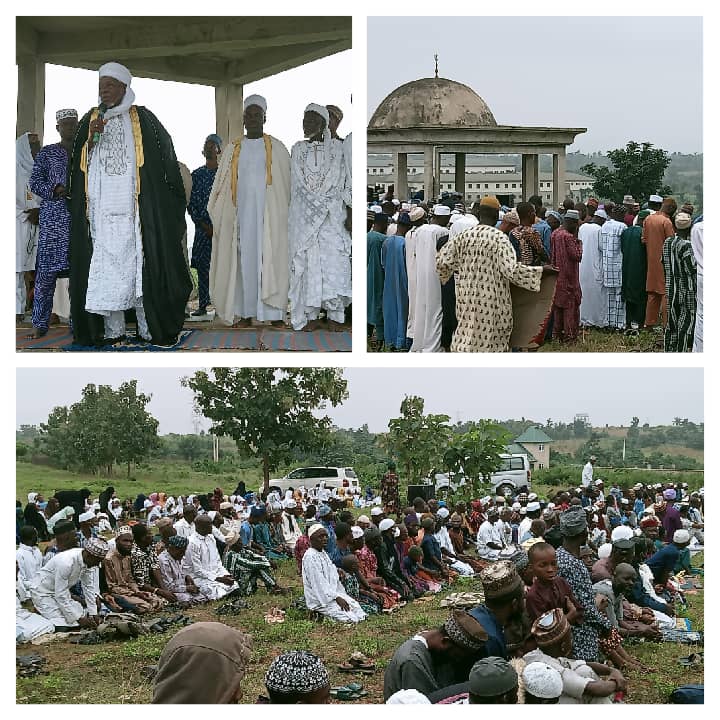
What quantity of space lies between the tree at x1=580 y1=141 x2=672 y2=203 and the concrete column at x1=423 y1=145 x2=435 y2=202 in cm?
333

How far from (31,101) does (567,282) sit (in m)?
4.44

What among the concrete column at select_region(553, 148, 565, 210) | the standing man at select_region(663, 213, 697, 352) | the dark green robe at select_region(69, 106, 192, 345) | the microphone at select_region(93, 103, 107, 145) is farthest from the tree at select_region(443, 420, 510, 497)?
the microphone at select_region(93, 103, 107, 145)

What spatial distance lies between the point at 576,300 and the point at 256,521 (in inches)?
128

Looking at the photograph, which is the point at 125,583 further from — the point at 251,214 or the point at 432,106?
the point at 432,106

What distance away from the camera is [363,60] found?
4.98 metres

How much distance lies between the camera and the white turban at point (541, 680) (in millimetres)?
4227

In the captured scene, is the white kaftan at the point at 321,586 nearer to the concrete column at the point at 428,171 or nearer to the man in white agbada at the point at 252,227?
the man in white agbada at the point at 252,227

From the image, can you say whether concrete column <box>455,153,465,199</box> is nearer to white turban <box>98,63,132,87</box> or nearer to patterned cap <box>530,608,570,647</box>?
white turban <box>98,63,132,87</box>

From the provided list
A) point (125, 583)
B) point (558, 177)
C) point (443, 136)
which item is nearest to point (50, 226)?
point (125, 583)

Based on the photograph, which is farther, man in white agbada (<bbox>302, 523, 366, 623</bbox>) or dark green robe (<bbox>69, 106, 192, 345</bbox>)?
man in white agbada (<bbox>302, 523, 366, 623</bbox>)

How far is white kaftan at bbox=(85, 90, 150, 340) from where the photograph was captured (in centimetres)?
630

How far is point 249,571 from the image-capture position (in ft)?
26.9
